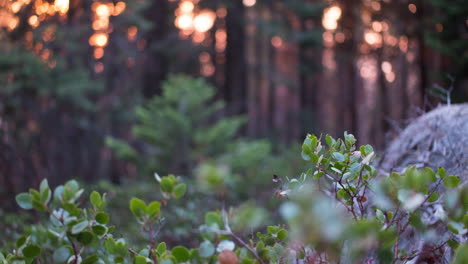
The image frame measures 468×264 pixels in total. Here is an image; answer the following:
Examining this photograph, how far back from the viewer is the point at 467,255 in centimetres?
71

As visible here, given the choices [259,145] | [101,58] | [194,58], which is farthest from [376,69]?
[259,145]

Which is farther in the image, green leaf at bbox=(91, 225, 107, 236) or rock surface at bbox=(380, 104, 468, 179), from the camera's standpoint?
rock surface at bbox=(380, 104, 468, 179)

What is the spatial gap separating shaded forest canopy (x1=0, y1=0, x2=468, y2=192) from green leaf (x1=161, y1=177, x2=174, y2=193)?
7.16 ft

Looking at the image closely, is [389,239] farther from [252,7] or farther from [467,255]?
[252,7]

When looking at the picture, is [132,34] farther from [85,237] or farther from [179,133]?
[85,237]

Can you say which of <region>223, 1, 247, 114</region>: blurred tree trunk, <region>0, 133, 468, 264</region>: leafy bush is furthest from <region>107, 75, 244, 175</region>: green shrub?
<region>223, 1, 247, 114</region>: blurred tree trunk

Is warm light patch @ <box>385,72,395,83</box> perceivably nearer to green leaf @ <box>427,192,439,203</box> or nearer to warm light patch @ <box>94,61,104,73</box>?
warm light patch @ <box>94,61,104,73</box>

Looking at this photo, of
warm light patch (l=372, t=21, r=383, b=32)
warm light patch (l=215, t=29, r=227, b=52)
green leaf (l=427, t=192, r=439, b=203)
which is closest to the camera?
green leaf (l=427, t=192, r=439, b=203)

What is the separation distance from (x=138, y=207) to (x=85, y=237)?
0.17m

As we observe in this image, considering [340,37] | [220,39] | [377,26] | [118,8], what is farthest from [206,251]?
[340,37]

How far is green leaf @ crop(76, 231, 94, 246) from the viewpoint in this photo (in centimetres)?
111

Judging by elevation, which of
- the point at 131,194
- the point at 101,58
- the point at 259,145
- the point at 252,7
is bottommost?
the point at 131,194

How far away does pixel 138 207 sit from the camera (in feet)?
3.63

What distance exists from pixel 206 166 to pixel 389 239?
419mm
